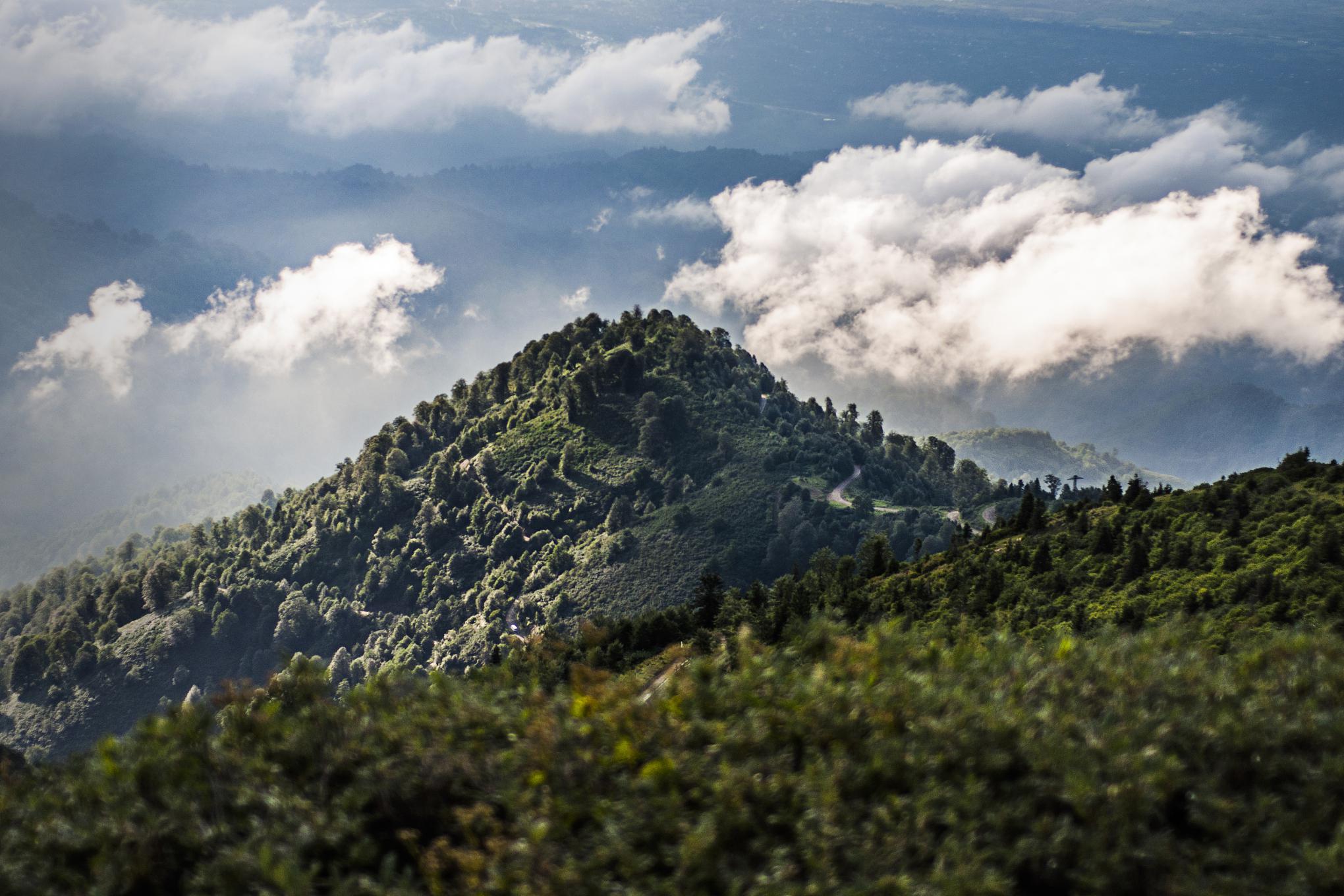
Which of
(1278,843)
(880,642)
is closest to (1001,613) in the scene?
(880,642)

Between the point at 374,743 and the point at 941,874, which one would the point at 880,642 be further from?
the point at 374,743

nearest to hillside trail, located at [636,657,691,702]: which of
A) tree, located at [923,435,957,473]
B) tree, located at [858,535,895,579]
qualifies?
tree, located at [858,535,895,579]

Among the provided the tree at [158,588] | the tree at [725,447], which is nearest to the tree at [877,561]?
the tree at [725,447]

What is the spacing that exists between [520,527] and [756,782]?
144267 mm

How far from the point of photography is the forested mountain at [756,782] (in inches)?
586

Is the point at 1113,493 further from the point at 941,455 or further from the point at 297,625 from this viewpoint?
the point at 297,625

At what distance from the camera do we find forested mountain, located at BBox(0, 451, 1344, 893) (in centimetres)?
1488

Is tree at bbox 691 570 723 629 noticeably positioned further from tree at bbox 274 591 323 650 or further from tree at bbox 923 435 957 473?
tree at bbox 923 435 957 473

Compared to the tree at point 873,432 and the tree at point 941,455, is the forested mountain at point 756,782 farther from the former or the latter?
the tree at point 873,432

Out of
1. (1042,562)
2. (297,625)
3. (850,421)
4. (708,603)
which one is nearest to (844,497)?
(850,421)

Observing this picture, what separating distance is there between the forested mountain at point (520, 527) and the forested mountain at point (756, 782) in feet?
371

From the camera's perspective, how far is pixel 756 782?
16.1 meters

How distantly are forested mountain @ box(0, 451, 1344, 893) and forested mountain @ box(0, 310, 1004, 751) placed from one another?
11317 centimetres

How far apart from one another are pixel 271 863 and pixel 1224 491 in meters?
59.2
